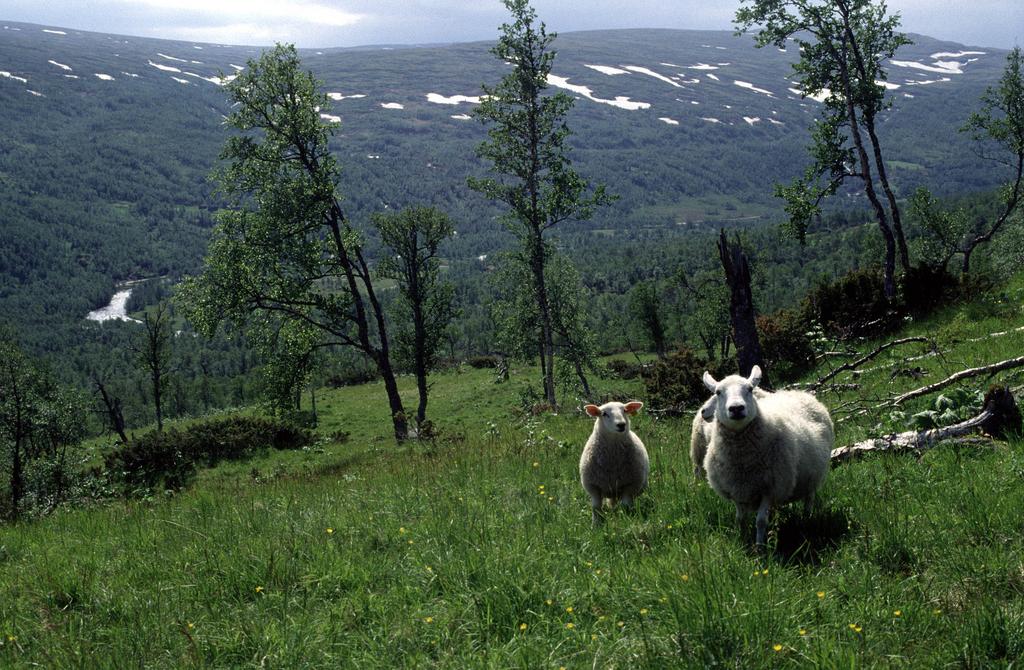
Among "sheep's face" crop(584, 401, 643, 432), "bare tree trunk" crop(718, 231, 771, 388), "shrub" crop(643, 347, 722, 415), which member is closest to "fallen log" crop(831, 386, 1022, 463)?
"sheep's face" crop(584, 401, 643, 432)

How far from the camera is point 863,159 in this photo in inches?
886

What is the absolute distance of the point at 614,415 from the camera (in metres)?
7.63

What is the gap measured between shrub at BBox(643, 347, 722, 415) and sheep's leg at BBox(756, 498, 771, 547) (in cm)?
970

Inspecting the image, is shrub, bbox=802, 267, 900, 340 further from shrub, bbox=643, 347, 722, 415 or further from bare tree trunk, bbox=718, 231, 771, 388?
bare tree trunk, bbox=718, 231, 771, 388

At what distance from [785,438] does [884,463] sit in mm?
1298

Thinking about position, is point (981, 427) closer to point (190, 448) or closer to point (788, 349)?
point (788, 349)

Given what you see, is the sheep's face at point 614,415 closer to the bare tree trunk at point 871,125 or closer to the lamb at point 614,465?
the lamb at point 614,465

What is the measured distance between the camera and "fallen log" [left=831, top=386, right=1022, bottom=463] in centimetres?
689

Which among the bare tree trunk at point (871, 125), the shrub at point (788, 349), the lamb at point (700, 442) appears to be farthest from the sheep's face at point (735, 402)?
the bare tree trunk at point (871, 125)

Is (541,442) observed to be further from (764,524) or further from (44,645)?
(44,645)

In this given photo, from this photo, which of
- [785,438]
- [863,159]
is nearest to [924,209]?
[863,159]

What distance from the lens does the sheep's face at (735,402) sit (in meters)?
5.82

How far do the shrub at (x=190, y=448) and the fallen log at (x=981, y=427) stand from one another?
25.6 metres

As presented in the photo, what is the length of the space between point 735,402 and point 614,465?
6.86 feet
